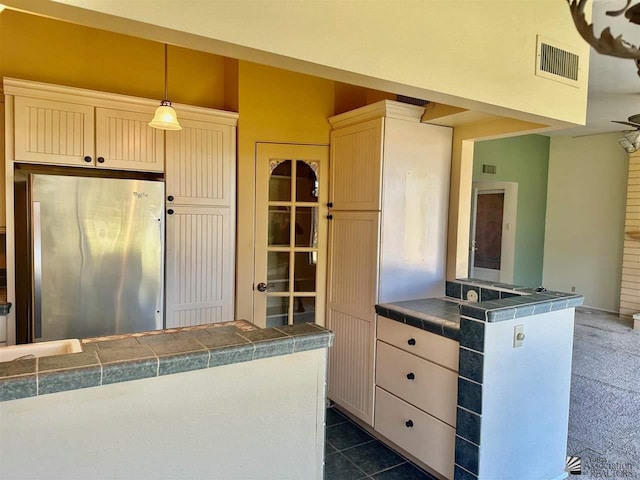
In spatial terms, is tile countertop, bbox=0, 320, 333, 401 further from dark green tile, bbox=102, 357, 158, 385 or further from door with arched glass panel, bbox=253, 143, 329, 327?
door with arched glass panel, bbox=253, 143, 329, 327

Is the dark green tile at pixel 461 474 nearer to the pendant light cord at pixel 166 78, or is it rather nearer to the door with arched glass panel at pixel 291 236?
the door with arched glass panel at pixel 291 236

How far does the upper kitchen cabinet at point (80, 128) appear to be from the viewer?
7.75ft

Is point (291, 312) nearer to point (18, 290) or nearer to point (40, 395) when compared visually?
point (18, 290)

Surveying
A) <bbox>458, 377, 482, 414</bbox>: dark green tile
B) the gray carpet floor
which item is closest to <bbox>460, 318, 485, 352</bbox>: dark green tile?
<bbox>458, 377, 482, 414</bbox>: dark green tile

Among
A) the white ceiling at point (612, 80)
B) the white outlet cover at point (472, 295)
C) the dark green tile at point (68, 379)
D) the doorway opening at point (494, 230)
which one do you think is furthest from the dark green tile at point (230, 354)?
the doorway opening at point (494, 230)

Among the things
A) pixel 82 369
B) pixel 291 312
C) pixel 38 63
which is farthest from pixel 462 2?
pixel 38 63

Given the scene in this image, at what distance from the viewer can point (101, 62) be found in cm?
295

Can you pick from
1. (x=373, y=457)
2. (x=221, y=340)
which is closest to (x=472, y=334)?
(x=373, y=457)

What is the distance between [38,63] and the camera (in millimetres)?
2758

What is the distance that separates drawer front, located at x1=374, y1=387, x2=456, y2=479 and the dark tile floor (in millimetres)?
89

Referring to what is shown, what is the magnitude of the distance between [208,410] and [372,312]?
163 centimetres

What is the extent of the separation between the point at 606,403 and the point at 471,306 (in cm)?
215

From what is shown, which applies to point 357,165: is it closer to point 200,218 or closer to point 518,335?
point 200,218

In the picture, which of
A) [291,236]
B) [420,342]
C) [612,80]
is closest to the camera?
[420,342]
